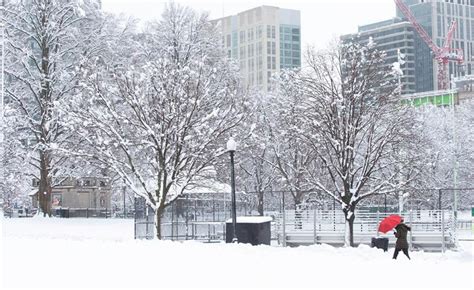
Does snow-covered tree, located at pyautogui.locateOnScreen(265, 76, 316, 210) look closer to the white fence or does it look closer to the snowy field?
the white fence

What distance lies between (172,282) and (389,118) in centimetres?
2259

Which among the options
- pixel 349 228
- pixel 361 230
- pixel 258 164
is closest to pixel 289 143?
pixel 258 164

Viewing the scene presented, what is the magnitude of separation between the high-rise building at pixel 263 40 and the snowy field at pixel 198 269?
16518 cm

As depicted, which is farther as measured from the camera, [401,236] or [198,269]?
[401,236]

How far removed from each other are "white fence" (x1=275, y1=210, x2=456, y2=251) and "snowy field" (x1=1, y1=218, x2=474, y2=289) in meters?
13.4

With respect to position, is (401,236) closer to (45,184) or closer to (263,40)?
(45,184)

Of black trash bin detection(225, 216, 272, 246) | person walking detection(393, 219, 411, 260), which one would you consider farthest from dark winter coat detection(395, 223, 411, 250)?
black trash bin detection(225, 216, 272, 246)

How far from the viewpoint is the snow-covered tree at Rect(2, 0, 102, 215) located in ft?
132

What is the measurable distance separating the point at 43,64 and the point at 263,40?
480ft

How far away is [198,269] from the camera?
15.8m

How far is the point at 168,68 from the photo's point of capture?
111 ft

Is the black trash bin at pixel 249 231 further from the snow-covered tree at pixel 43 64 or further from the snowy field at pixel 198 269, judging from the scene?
the snow-covered tree at pixel 43 64

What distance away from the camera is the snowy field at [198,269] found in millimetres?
14227

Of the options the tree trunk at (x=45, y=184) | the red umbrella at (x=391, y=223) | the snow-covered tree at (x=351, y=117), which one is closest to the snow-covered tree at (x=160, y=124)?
the snow-covered tree at (x=351, y=117)
